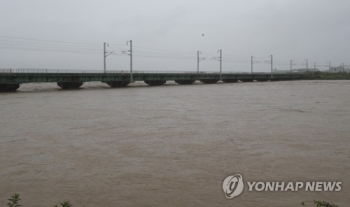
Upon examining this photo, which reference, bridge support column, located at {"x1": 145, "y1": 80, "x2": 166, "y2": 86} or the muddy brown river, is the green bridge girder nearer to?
bridge support column, located at {"x1": 145, "y1": 80, "x2": 166, "y2": 86}

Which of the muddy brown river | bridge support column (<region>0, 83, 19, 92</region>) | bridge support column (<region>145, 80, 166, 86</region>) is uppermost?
bridge support column (<region>145, 80, 166, 86</region>)

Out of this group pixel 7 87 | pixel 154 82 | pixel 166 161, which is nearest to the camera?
pixel 166 161

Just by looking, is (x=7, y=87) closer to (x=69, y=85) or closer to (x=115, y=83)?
(x=69, y=85)

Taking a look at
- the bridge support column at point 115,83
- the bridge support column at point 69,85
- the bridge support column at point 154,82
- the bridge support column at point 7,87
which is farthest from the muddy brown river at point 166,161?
the bridge support column at point 154,82

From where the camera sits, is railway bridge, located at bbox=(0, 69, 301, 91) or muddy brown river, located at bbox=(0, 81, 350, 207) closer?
muddy brown river, located at bbox=(0, 81, 350, 207)

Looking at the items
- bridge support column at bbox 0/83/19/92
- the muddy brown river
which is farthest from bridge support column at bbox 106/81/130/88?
the muddy brown river

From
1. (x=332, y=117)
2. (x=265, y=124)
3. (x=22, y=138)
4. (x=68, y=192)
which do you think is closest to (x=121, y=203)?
(x=68, y=192)

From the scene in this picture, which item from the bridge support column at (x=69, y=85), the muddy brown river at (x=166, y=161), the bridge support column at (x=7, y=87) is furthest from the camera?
the bridge support column at (x=69, y=85)

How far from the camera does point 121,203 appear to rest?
721 centimetres

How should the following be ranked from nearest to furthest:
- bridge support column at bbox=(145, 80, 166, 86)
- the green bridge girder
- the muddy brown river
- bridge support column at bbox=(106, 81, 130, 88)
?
1. the muddy brown river
2. the green bridge girder
3. bridge support column at bbox=(106, 81, 130, 88)
4. bridge support column at bbox=(145, 80, 166, 86)

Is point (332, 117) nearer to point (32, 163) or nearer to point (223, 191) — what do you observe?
point (223, 191)

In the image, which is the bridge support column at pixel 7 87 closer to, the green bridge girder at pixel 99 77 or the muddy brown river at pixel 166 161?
the green bridge girder at pixel 99 77

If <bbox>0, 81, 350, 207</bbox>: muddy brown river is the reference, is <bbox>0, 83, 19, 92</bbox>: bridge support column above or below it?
above

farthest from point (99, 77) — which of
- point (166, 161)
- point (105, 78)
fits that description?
point (166, 161)
